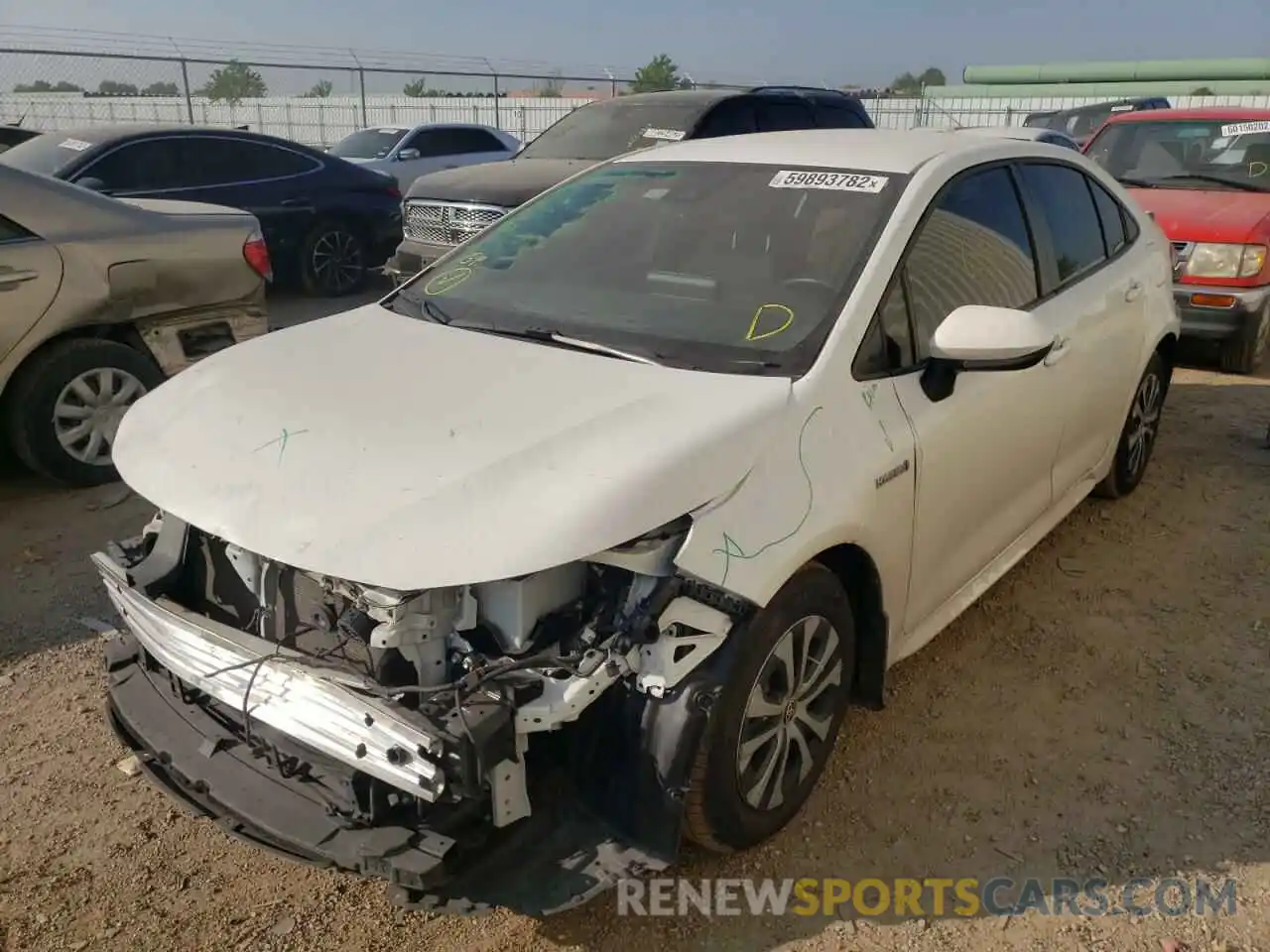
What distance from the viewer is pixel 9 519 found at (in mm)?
4781

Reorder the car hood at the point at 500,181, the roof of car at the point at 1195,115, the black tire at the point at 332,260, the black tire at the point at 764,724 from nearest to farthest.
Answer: the black tire at the point at 764,724 → the car hood at the point at 500,181 → the roof of car at the point at 1195,115 → the black tire at the point at 332,260

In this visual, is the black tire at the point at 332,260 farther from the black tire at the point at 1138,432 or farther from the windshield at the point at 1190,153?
the black tire at the point at 1138,432

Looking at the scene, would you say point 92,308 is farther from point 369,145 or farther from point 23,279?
point 369,145

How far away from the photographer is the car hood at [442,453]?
6.98 feet

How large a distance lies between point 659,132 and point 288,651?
6950 millimetres

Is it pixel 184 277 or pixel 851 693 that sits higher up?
pixel 184 277

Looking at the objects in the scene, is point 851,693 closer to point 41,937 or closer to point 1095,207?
point 41,937

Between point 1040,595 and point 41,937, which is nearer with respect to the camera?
point 41,937

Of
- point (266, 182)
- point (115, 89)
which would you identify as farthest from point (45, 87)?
point (266, 182)

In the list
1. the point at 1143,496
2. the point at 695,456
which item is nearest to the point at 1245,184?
the point at 1143,496

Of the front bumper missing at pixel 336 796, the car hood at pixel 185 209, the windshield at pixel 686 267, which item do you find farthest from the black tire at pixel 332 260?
the front bumper missing at pixel 336 796

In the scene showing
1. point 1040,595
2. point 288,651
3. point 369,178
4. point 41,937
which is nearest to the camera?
point 288,651

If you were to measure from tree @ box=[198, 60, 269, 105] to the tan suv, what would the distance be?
14134 mm

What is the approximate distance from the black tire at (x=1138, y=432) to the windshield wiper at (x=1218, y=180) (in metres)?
3.47
